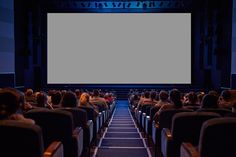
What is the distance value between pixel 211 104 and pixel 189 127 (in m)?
1.43

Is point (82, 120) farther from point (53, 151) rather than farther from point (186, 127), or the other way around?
point (53, 151)

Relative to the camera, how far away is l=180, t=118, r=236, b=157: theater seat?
307 centimetres

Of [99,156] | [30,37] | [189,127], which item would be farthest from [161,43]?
[189,127]

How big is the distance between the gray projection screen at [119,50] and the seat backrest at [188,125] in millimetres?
19966

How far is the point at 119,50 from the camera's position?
24859 mm

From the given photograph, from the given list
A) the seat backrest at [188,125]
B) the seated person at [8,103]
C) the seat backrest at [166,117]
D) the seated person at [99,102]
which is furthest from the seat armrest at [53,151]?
the seated person at [99,102]

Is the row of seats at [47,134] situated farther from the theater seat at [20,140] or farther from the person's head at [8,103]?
the person's head at [8,103]

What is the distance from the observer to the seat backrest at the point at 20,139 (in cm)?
287

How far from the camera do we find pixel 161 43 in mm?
24531

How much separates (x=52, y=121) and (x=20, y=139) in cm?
137

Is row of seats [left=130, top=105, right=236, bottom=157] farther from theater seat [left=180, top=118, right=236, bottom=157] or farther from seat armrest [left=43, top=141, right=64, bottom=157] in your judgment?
seat armrest [left=43, top=141, right=64, bottom=157]

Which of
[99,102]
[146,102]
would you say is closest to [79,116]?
[146,102]

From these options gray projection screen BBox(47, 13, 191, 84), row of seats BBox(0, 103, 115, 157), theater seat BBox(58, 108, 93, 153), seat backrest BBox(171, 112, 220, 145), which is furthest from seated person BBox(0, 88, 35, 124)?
gray projection screen BBox(47, 13, 191, 84)

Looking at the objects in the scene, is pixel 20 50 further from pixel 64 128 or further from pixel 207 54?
pixel 64 128
